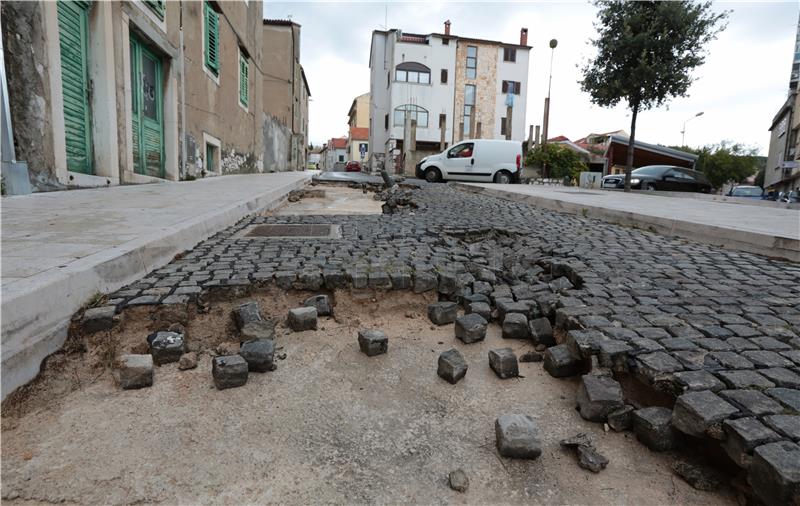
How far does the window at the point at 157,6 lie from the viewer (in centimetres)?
891

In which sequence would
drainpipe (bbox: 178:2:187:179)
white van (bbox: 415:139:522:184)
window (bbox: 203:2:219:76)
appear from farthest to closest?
white van (bbox: 415:139:522:184)
window (bbox: 203:2:219:76)
drainpipe (bbox: 178:2:187:179)

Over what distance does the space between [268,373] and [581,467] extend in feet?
4.50

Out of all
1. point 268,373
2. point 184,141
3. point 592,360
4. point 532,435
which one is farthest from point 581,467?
point 184,141

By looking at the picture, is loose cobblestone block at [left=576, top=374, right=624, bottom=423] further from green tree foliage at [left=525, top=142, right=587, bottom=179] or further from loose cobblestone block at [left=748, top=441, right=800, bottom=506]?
green tree foliage at [left=525, top=142, right=587, bottom=179]

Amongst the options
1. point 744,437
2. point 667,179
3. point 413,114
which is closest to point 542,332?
point 744,437

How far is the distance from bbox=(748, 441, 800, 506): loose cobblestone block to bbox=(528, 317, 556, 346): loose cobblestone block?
1.12 meters

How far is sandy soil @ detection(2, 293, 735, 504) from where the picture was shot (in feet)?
4.82

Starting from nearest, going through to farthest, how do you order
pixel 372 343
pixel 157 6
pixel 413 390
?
pixel 413 390 → pixel 372 343 → pixel 157 6

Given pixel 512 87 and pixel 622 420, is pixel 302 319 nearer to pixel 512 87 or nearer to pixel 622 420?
pixel 622 420

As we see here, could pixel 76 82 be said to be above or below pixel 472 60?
below

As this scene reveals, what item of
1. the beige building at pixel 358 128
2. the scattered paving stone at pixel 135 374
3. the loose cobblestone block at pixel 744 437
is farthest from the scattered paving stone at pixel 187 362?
the beige building at pixel 358 128

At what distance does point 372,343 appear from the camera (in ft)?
7.61

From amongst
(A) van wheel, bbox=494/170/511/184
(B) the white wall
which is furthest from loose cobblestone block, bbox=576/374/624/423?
(B) the white wall

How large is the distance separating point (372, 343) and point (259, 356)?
1.80 ft
